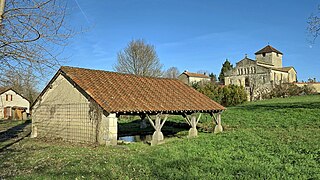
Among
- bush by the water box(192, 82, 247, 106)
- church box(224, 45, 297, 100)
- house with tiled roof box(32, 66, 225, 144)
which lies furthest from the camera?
church box(224, 45, 297, 100)

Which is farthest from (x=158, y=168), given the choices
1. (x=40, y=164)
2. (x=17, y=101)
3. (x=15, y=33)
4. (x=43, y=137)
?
(x=17, y=101)

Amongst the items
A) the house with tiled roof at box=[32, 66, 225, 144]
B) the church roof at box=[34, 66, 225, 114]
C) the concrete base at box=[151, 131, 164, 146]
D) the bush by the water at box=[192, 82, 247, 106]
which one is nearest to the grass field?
the house with tiled roof at box=[32, 66, 225, 144]

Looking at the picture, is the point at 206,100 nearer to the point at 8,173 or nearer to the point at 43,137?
the point at 43,137

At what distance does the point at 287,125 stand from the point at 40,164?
53.5ft

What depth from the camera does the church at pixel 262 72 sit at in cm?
5480

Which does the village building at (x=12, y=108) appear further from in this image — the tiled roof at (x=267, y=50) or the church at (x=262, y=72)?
the tiled roof at (x=267, y=50)

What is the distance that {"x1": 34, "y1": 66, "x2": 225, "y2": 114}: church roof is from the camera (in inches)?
550

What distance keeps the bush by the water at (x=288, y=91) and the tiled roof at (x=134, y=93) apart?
26833 mm

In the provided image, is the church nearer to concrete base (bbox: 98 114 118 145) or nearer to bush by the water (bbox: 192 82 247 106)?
bush by the water (bbox: 192 82 247 106)

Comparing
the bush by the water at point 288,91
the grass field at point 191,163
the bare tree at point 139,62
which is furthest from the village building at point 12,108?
the bush by the water at point 288,91

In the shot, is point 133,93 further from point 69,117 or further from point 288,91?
point 288,91

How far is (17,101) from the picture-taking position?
47719mm

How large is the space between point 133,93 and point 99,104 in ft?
10.4

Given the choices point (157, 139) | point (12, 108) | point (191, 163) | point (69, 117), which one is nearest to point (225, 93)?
point (157, 139)
